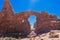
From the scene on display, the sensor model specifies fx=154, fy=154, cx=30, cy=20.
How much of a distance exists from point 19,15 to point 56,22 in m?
8.99

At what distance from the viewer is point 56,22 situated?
1430 inches

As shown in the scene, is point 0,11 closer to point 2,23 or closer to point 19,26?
point 2,23

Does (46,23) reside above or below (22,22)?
below

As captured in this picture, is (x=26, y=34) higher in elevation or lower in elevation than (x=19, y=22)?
lower

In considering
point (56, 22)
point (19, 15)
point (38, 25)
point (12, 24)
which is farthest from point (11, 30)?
point (56, 22)

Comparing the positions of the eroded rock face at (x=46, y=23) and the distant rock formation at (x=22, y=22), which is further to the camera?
the eroded rock face at (x=46, y=23)

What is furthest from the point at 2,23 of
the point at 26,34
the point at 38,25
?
the point at 38,25

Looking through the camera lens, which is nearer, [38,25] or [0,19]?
[0,19]

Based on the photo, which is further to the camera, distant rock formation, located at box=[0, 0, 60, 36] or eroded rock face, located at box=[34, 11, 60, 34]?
eroded rock face, located at box=[34, 11, 60, 34]

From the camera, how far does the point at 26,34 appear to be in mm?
36938

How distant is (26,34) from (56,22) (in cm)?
767

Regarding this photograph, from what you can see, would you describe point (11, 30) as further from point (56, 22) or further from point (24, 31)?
point (56, 22)

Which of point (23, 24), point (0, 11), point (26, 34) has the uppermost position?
point (0, 11)

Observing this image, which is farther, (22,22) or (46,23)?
(22,22)
